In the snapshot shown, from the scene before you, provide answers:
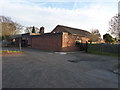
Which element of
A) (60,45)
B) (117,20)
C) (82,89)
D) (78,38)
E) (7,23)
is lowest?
(82,89)

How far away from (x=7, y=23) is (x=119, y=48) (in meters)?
25.4

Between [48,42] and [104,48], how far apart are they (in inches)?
460

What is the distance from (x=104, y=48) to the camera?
18391 mm

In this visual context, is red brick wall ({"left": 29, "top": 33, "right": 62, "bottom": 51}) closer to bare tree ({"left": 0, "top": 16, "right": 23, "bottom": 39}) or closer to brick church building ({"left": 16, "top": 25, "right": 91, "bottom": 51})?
brick church building ({"left": 16, "top": 25, "right": 91, "bottom": 51})

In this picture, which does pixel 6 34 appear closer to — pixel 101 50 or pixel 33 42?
pixel 33 42

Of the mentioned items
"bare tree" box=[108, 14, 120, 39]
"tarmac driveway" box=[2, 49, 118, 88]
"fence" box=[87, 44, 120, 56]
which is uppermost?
"bare tree" box=[108, 14, 120, 39]

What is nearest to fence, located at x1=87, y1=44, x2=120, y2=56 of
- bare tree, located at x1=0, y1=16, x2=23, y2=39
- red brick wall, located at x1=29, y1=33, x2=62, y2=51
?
red brick wall, located at x1=29, y1=33, x2=62, y2=51

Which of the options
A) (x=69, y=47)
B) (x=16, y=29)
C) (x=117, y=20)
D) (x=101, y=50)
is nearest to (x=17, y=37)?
(x=16, y=29)

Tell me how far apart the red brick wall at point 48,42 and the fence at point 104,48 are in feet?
21.0

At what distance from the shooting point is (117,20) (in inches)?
565

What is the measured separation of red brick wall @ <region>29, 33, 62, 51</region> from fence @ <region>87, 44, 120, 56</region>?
6397mm

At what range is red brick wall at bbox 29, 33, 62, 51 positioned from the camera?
20.1 m

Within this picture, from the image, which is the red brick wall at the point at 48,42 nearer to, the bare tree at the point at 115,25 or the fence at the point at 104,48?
the fence at the point at 104,48

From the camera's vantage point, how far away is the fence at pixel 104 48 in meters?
16.9
